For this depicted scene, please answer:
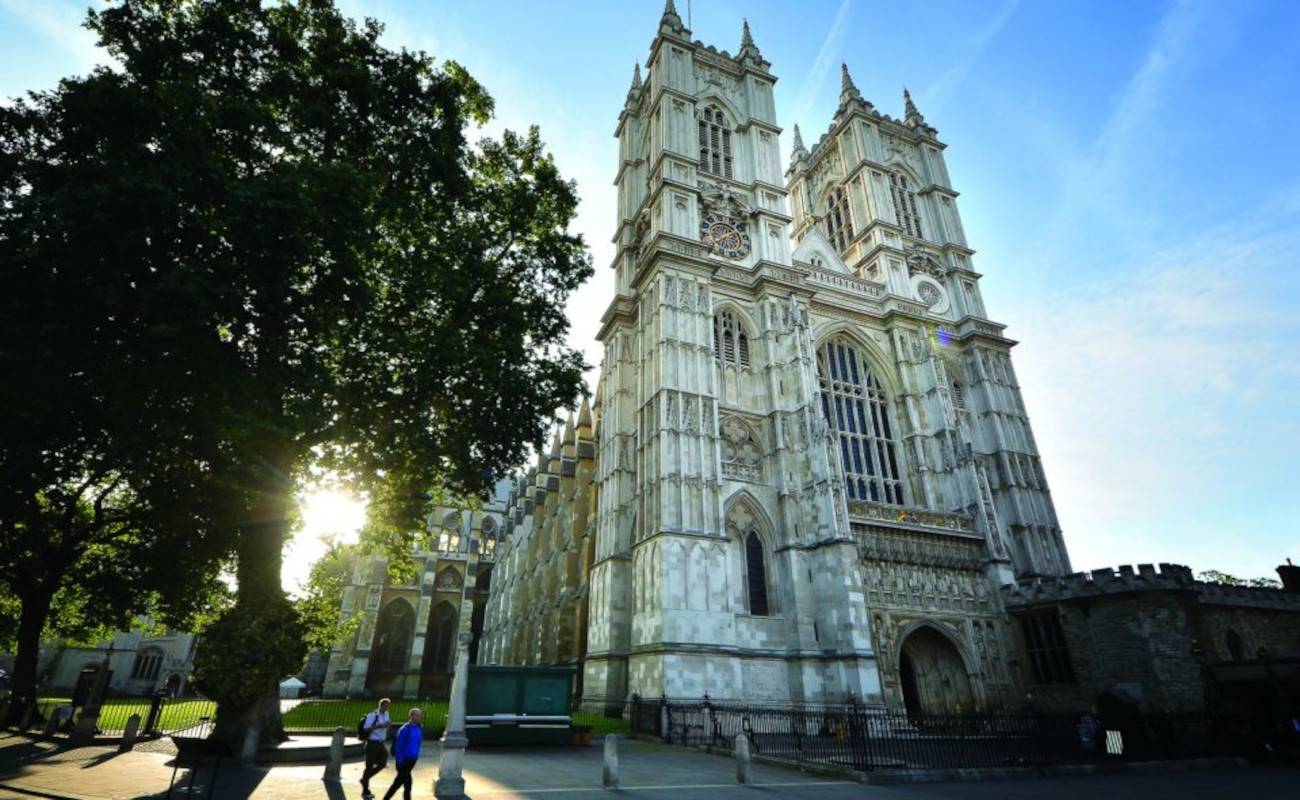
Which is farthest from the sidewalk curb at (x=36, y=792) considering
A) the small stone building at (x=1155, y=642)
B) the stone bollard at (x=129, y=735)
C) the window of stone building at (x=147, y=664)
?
the window of stone building at (x=147, y=664)

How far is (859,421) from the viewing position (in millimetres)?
30578

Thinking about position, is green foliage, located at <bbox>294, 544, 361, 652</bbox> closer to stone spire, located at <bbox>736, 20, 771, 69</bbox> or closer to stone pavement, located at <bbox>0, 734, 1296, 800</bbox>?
stone pavement, located at <bbox>0, 734, 1296, 800</bbox>

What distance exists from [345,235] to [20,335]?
4.97 metres

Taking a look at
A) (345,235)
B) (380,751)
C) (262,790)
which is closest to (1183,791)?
(380,751)

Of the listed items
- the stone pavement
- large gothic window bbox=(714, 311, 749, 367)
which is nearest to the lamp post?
the stone pavement

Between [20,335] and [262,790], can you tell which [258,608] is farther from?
[20,335]

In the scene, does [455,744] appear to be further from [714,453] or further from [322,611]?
[714,453]

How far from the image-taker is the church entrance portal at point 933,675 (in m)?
24.3

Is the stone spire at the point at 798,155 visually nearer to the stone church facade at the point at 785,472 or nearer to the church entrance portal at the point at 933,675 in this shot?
the stone church facade at the point at 785,472

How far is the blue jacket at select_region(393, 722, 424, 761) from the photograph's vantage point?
321 inches

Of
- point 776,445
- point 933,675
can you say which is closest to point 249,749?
point 776,445

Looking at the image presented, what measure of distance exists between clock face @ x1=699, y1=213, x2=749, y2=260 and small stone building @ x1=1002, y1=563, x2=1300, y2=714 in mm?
19551

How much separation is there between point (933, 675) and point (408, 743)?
75.6ft

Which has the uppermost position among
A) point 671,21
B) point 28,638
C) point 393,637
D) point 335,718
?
point 671,21
